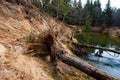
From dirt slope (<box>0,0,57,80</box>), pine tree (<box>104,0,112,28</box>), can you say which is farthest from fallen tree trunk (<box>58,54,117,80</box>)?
pine tree (<box>104,0,112,28</box>)

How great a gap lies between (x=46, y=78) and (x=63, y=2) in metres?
47.8

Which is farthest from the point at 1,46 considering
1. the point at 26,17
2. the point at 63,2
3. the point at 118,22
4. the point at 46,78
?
the point at 118,22

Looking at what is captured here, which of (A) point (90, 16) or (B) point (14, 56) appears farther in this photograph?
(A) point (90, 16)

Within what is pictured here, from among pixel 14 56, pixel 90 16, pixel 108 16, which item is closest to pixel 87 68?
pixel 14 56

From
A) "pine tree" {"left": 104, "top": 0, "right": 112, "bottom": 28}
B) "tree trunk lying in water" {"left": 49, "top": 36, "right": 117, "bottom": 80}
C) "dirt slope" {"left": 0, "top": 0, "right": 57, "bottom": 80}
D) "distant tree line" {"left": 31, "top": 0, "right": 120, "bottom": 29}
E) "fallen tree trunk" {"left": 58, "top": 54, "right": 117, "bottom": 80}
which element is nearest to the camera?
"dirt slope" {"left": 0, "top": 0, "right": 57, "bottom": 80}

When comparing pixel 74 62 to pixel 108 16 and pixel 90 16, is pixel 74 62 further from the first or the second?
pixel 108 16

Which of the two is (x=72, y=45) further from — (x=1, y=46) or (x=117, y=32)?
(x=117, y=32)

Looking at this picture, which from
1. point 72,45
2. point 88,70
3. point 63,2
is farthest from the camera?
point 63,2

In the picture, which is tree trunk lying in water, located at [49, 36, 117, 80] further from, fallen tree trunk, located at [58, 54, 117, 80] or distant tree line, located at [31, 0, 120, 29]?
distant tree line, located at [31, 0, 120, 29]

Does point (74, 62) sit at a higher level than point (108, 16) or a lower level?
higher

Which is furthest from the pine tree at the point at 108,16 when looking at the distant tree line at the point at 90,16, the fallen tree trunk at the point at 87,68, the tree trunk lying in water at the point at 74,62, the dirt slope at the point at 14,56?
the fallen tree trunk at the point at 87,68

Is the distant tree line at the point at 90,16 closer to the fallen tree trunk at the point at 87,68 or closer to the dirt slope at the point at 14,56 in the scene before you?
the dirt slope at the point at 14,56

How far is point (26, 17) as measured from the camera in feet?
49.0

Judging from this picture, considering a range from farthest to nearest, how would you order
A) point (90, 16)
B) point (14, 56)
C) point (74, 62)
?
1. point (90, 16)
2. point (74, 62)
3. point (14, 56)
